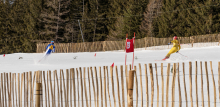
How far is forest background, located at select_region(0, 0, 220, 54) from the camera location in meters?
42.0

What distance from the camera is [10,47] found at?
57.2 meters

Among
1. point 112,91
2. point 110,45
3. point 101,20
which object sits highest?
point 101,20

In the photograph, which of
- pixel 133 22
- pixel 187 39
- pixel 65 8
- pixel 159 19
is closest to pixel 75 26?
pixel 65 8

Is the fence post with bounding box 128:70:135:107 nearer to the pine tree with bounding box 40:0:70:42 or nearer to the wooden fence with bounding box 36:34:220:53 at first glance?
the wooden fence with bounding box 36:34:220:53

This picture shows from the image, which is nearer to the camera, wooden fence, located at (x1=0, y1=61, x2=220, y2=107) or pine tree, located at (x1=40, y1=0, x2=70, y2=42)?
wooden fence, located at (x1=0, y1=61, x2=220, y2=107)

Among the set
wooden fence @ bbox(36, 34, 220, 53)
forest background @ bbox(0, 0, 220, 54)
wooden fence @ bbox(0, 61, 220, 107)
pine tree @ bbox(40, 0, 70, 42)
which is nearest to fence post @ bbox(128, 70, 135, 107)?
wooden fence @ bbox(0, 61, 220, 107)

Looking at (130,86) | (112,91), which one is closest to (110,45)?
(112,91)

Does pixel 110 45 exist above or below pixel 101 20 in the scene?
below

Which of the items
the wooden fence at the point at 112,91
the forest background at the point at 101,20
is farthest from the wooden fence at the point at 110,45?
the wooden fence at the point at 112,91

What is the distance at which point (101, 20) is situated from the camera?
54594 mm

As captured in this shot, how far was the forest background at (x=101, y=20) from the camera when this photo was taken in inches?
1654

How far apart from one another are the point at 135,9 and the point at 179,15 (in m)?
8.05

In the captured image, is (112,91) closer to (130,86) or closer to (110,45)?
(130,86)

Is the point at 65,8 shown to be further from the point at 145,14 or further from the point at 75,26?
the point at 145,14
